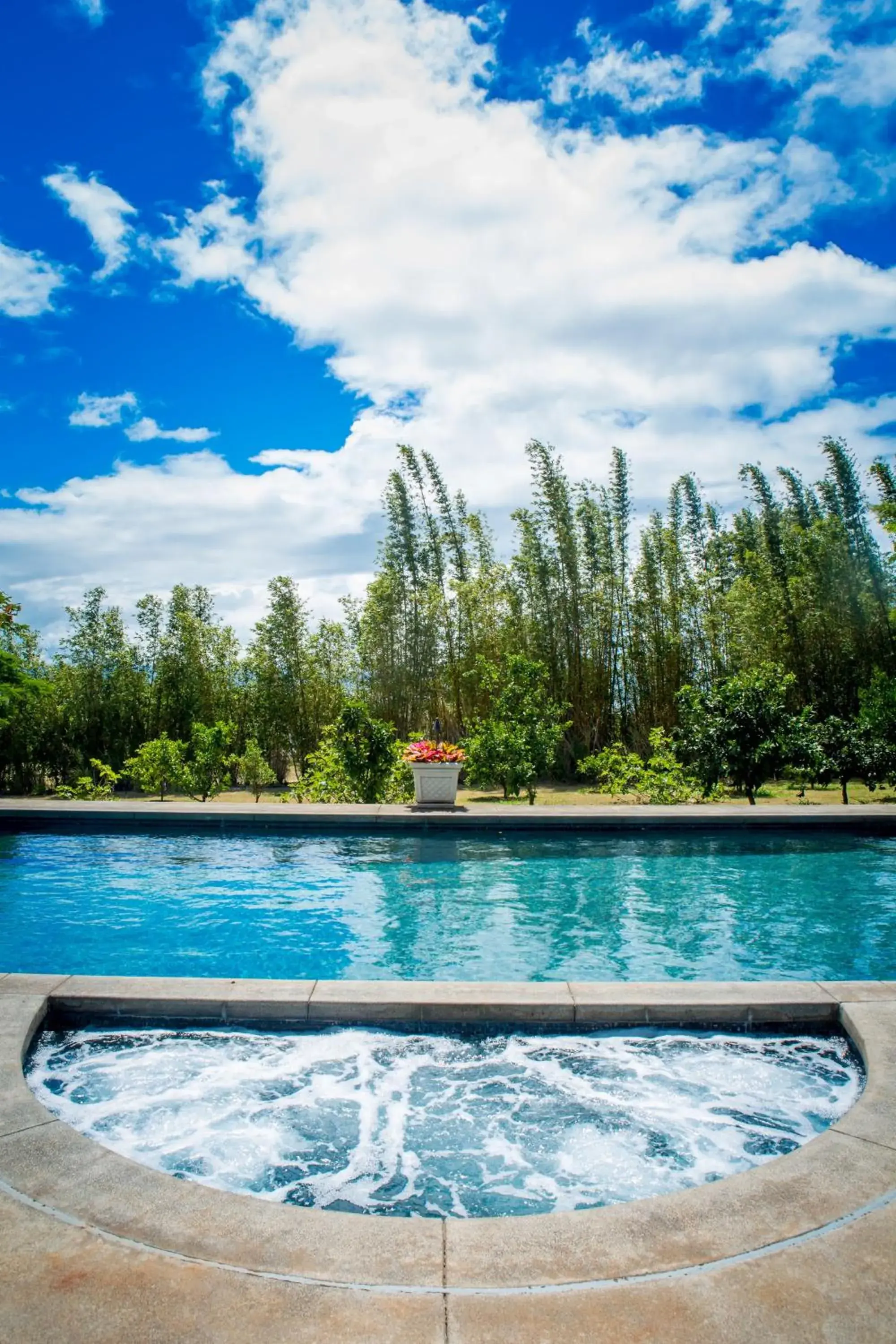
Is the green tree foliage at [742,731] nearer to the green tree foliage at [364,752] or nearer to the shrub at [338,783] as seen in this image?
the shrub at [338,783]

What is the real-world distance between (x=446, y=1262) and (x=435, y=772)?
621cm

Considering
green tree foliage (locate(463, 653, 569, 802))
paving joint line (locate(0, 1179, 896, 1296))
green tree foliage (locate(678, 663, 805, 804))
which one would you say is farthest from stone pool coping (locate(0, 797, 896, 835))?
paving joint line (locate(0, 1179, 896, 1296))

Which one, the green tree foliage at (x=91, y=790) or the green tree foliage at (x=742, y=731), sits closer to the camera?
the green tree foliage at (x=742, y=731)

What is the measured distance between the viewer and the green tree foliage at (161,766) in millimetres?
9883

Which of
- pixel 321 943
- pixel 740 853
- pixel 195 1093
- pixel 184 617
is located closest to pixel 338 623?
pixel 184 617

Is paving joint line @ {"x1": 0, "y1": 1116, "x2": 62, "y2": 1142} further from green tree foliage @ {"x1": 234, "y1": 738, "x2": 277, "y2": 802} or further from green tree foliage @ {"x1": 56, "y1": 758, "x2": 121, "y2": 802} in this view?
green tree foliage @ {"x1": 234, "y1": 738, "x2": 277, "y2": 802}

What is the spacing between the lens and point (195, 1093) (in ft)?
8.12

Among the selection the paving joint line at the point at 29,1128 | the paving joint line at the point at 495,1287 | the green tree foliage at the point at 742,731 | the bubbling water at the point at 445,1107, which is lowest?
the bubbling water at the point at 445,1107

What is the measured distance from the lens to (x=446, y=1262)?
57.3 inches

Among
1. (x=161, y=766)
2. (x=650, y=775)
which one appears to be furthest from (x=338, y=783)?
(x=650, y=775)

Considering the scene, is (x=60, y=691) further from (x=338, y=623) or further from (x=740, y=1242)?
(x=740, y=1242)

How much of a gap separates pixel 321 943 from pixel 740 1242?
318cm

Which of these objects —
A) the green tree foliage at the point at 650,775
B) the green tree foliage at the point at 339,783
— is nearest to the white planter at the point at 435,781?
the green tree foliage at the point at 339,783

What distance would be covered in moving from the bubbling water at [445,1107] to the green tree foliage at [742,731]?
20.0 ft
